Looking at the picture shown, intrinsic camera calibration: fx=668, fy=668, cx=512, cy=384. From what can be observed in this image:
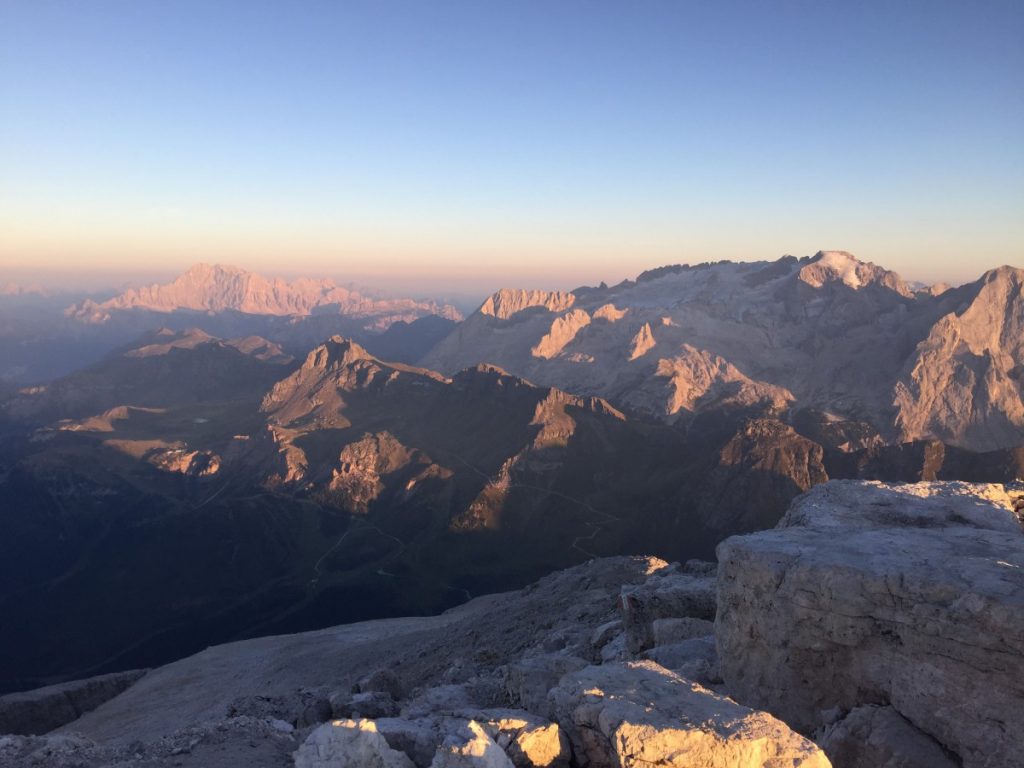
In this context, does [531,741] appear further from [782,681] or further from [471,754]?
[782,681]

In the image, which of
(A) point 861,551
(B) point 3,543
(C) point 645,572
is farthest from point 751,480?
(B) point 3,543

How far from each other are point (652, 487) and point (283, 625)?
297 feet

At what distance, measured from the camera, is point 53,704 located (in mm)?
58969

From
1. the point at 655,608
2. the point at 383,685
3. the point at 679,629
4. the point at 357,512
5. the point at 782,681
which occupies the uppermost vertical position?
the point at 782,681

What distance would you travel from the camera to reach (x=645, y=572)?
52.3m

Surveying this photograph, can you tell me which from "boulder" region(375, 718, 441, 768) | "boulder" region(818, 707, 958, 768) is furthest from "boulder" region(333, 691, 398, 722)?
"boulder" region(818, 707, 958, 768)

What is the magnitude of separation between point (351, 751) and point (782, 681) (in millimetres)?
12835

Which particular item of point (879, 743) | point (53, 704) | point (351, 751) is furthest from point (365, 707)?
point (53, 704)

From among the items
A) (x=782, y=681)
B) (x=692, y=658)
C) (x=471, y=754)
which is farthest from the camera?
(x=692, y=658)

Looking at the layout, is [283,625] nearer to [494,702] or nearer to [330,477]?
[330,477]

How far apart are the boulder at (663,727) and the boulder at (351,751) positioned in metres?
4.42

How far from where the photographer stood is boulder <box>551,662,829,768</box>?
14.5m

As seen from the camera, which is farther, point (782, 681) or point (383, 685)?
point (383, 685)

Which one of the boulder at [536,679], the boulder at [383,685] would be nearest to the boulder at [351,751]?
the boulder at [536,679]
